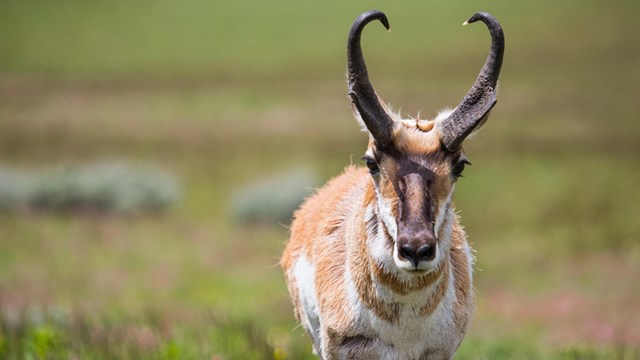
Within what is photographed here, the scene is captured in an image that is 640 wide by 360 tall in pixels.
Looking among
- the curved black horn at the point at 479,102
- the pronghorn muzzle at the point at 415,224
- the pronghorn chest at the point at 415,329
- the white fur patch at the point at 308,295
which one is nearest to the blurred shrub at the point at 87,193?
the white fur patch at the point at 308,295

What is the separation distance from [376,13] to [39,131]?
4855 cm

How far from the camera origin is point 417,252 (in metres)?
6.20

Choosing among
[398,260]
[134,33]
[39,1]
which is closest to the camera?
[398,260]

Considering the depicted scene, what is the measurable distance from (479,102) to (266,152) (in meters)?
41.6

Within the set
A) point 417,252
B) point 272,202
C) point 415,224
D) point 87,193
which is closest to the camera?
point 417,252

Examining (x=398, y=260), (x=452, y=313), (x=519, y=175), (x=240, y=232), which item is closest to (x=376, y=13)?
(x=398, y=260)

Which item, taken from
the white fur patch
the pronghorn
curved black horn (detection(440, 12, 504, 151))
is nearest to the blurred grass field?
the white fur patch

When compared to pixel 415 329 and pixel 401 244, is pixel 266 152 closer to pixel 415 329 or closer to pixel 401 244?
pixel 415 329

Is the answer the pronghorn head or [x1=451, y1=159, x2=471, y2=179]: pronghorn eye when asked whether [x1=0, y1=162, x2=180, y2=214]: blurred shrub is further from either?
[x1=451, y1=159, x2=471, y2=179]: pronghorn eye

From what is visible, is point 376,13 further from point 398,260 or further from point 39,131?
point 39,131

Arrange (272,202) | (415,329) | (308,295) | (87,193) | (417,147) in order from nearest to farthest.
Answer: (417,147) → (415,329) → (308,295) → (272,202) → (87,193)

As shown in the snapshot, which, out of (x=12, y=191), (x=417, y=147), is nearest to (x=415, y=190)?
(x=417, y=147)

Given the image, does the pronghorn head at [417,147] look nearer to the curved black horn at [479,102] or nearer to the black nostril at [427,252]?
the curved black horn at [479,102]

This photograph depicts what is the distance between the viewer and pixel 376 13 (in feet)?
22.2
